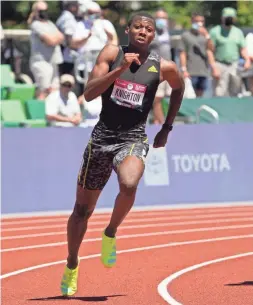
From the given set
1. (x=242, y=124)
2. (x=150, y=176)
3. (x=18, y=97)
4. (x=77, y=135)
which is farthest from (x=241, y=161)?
(x=18, y=97)

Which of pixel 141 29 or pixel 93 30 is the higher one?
pixel 141 29

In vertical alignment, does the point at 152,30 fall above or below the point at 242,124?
above

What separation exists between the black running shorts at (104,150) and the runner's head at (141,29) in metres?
0.71

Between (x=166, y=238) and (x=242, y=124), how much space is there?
201 inches

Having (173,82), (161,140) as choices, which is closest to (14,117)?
(161,140)

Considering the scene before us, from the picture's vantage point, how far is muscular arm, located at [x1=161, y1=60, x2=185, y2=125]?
8.20 metres

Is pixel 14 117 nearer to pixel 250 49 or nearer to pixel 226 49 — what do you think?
pixel 226 49

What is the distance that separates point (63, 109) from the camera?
1684cm

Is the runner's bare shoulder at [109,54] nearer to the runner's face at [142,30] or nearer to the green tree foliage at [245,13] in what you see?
the runner's face at [142,30]

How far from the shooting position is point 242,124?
17328 mm

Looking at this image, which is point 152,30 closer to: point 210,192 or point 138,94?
point 138,94

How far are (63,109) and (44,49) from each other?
1.65 meters

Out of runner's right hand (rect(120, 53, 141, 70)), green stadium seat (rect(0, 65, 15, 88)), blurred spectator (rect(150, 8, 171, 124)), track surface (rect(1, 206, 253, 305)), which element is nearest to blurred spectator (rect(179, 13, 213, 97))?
blurred spectator (rect(150, 8, 171, 124))

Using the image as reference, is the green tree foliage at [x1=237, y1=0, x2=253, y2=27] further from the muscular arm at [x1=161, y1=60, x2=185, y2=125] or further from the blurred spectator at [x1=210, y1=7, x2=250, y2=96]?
the muscular arm at [x1=161, y1=60, x2=185, y2=125]
